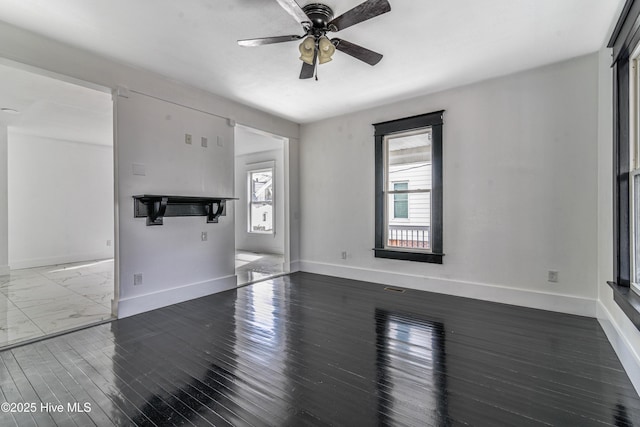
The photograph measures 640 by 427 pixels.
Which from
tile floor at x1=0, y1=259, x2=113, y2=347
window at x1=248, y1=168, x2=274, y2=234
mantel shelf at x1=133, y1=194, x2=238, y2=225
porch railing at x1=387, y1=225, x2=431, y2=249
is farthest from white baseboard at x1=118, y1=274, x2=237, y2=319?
window at x1=248, y1=168, x2=274, y2=234

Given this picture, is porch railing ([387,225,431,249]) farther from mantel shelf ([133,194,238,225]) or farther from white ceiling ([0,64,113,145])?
white ceiling ([0,64,113,145])

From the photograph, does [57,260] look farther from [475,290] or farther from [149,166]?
[475,290]

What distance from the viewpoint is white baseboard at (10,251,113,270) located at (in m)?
5.97

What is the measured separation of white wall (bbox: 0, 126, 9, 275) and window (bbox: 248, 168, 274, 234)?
475 cm

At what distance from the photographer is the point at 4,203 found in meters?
5.40

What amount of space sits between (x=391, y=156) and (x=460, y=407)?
142 inches

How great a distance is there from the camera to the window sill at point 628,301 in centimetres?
188

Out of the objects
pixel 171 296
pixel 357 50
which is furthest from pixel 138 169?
pixel 357 50

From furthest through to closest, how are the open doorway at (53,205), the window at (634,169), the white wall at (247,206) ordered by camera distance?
the white wall at (247,206) < the open doorway at (53,205) < the window at (634,169)

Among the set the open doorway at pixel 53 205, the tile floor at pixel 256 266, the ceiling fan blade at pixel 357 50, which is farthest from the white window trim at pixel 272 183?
the ceiling fan blade at pixel 357 50

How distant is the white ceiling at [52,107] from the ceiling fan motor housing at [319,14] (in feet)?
10.2

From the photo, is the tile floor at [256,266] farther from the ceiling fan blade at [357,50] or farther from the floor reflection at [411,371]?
the ceiling fan blade at [357,50]

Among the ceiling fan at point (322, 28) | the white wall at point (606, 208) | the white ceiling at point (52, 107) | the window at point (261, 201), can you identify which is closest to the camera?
the ceiling fan at point (322, 28)

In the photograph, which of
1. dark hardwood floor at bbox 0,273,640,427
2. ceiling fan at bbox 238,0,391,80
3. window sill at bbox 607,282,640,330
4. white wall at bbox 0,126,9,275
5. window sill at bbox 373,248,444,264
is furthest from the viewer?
white wall at bbox 0,126,9,275
